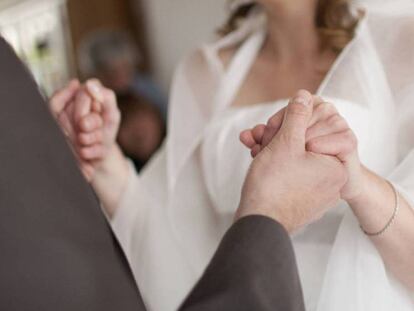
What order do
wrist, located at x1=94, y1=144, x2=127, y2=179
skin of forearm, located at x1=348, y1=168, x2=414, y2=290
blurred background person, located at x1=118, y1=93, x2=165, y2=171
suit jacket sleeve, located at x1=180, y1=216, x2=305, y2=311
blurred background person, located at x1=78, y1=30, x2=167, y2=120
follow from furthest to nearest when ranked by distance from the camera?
blurred background person, located at x1=78, y1=30, x2=167, y2=120, blurred background person, located at x1=118, y1=93, x2=165, y2=171, wrist, located at x1=94, y1=144, x2=127, y2=179, skin of forearm, located at x1=348, y1=168, x2=414, y2=290, suit jacket sleeve, located at x1=180, y1=216, x2=305, y2=311

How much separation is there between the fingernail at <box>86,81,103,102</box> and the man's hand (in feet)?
1.28

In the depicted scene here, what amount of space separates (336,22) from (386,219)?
473mm

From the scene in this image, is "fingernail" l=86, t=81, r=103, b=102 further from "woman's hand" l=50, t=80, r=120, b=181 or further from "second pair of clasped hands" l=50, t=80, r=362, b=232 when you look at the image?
"second pair of clasped hands" l=50, t=80, r=362, b=232

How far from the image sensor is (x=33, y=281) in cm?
70

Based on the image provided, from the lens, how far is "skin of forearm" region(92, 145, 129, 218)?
1.20 m

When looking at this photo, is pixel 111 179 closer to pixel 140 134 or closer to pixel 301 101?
pixel 301 101

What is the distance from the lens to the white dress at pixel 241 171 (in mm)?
945

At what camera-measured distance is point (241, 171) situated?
1180 millimetres

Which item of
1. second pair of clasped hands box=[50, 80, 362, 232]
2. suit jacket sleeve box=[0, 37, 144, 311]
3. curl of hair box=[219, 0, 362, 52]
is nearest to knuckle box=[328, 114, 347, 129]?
second pair of clasped hands box=[50, 80, 362, 232]

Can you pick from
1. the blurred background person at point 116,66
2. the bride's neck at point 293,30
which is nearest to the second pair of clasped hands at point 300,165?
the bride's neck at point 293,30

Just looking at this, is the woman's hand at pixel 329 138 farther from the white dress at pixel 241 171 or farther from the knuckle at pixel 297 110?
the white dress at pixel 241 171

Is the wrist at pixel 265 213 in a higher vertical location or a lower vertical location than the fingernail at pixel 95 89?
lower

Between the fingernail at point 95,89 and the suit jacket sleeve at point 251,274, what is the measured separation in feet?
1.55

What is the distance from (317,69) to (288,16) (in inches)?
4.3
